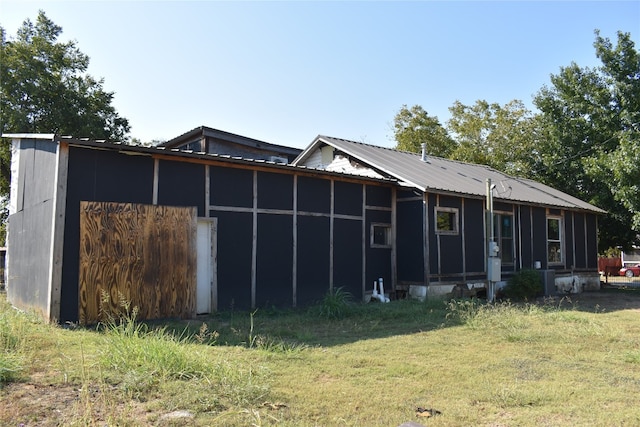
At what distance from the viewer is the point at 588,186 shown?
77.8 feet

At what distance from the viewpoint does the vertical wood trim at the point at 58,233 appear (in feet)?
29.1

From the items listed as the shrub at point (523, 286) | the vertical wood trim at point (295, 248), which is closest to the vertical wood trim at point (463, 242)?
the shrub at point (523, 286)

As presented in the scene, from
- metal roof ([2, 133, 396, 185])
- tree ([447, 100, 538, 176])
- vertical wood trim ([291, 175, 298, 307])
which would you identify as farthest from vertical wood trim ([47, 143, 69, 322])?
tree ([447, 100, 538, 176])

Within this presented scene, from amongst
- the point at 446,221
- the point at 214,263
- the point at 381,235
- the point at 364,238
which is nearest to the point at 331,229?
the point at 364,238

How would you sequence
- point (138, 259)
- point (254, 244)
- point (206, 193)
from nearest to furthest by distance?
point (138, 259) < point (206, 193) < point (254, 244)

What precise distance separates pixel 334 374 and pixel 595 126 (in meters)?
20.9

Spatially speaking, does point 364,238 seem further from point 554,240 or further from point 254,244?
point 554,240

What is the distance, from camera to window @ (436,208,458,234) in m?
14.9

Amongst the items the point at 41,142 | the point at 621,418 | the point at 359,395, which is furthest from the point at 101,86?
the point at 621,418

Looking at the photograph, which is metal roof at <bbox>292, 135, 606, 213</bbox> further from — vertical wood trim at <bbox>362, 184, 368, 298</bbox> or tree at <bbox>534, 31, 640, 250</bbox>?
tree at <bbox>534, 31, 640, 250</bbox>

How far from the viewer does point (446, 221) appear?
15.2m

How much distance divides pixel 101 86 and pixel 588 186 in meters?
23.5

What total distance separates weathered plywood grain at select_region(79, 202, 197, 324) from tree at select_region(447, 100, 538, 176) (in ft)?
74.2

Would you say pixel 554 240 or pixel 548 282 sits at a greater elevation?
pixel 554 240
